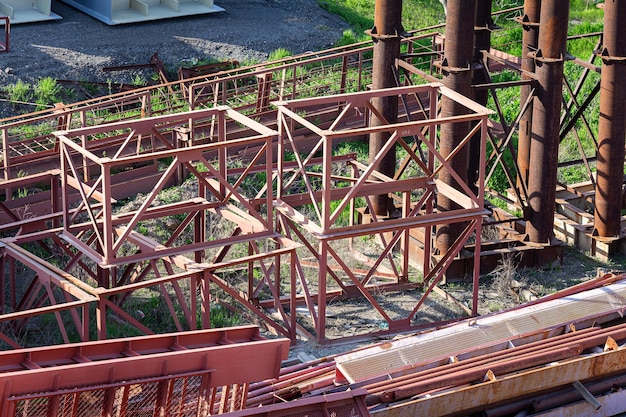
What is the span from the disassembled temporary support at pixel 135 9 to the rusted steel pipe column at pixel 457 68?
49.1 ft

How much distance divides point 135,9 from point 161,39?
2288 millimetres

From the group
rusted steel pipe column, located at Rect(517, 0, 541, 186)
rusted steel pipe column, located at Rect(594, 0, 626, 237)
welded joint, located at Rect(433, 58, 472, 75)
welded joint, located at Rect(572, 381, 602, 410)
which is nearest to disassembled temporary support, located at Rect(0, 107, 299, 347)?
welded joint, located at Rect(433, 58, 472, 75)

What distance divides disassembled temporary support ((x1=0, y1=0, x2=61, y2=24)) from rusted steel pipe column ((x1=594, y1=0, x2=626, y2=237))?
55.0 ft

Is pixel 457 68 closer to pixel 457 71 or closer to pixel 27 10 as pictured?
pixel 457 71

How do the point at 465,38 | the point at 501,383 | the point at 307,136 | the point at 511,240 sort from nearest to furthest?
the point at 501,383
the point at 465,38
the point at 511,240
the point at 307,136

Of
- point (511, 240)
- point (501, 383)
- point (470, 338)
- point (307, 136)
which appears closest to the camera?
point (501, 383)

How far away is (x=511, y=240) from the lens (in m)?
20.0

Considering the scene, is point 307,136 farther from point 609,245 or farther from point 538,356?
point 538,356

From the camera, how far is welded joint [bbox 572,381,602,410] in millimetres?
15023

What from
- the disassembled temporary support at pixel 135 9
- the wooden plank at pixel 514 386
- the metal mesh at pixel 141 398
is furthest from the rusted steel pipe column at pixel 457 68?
the disassembled temporary support at pixel 135 9

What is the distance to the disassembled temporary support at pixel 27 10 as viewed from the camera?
30391 mm

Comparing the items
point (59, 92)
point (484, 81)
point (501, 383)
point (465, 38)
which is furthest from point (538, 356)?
point (59, 92)

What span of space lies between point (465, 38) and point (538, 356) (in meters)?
5.56

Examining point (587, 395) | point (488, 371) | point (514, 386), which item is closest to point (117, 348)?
point (488, 371)
